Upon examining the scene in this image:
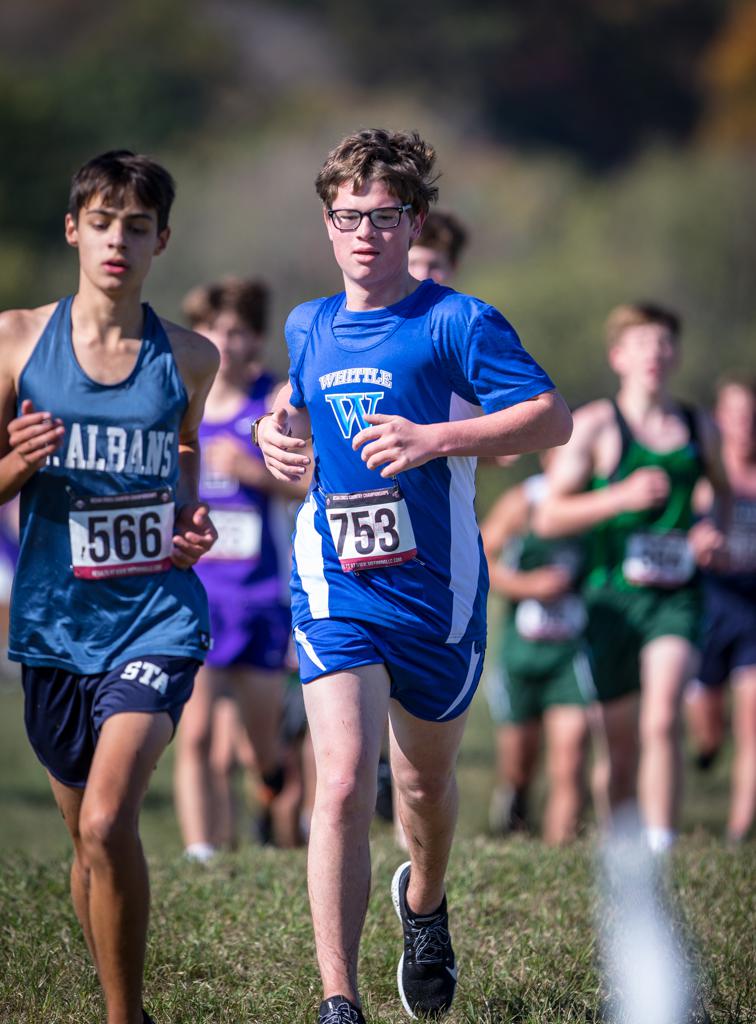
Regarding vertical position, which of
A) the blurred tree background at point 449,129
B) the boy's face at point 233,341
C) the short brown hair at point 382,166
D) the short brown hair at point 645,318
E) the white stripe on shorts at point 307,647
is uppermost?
the blurred tree background at point 449,129

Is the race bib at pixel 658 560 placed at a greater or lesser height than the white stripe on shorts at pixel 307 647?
greater

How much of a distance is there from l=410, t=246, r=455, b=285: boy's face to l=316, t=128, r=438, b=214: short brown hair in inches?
74.3

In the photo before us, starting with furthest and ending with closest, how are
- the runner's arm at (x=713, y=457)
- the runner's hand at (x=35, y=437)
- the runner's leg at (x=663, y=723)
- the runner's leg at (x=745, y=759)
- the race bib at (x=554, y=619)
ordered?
1. the race bib at (x=554, y=619)
2. the runner's leg at (x=745, y=759)
3. the runner's arm at (x=713, y=457)
4. the runner's leg at (x=663, y=723)
5. the runner's hand at (x=35, y=437)

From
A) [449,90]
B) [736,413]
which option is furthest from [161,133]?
[736,413]

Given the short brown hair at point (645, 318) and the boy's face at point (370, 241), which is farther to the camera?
the short brown hair at point (645, 318)

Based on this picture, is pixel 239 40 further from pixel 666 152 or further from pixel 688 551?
pixel 688 551

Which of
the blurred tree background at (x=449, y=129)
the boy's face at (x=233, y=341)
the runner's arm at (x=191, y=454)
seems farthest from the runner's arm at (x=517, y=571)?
the blurred tree background at (x=449, y=129)

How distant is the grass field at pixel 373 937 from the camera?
4.25 m

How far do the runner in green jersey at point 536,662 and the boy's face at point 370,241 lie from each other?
4515 mm

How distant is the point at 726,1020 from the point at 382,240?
2.44 m

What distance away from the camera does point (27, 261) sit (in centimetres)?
5322

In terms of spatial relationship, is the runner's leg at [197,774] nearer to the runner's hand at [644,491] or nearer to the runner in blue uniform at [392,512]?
the runner's hand at [644,491]

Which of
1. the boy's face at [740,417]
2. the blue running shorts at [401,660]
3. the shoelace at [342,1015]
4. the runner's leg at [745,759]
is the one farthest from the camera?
the boy's face at [740,417]

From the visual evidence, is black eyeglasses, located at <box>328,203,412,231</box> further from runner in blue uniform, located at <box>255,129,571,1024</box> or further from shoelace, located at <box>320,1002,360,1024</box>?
shoelace, located at <box>320,1002,360,1024</box>
